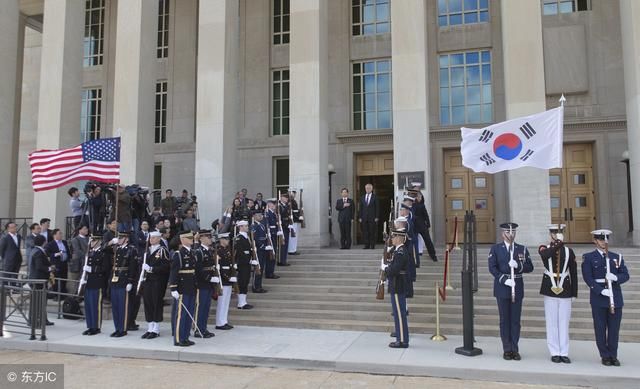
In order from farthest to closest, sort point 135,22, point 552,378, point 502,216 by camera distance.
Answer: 1. point 502,216
2. point 135,22
3. point 552,378

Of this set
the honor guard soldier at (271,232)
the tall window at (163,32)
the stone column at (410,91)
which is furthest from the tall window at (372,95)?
the tall window at (163,32)

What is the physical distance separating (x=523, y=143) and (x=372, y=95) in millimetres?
12463

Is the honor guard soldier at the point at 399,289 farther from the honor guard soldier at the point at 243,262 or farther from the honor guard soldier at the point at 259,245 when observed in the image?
the honor guard soldier at the point at 259,245

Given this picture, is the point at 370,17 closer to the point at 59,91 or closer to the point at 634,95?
the point at 634,95

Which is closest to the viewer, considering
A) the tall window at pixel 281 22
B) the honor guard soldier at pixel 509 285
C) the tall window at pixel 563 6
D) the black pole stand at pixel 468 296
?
the honor guard soldier at pixel 509 285

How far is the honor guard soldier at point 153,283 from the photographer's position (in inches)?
384

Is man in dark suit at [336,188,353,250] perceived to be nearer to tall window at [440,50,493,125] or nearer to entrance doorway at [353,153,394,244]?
entrance doorway at [353,153,394,244]

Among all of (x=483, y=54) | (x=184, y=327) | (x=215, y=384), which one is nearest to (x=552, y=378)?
(x=215, y=384)

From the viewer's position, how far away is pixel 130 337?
9.81 metres

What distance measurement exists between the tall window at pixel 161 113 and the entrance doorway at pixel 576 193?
1660 centimetres

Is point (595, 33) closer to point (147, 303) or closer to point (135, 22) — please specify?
point (135, 22)

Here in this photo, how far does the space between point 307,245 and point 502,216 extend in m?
7.79

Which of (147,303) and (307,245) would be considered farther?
(307,245)

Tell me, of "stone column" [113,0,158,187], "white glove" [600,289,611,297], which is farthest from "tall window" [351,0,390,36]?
"white glove" [600,289,611,297]
